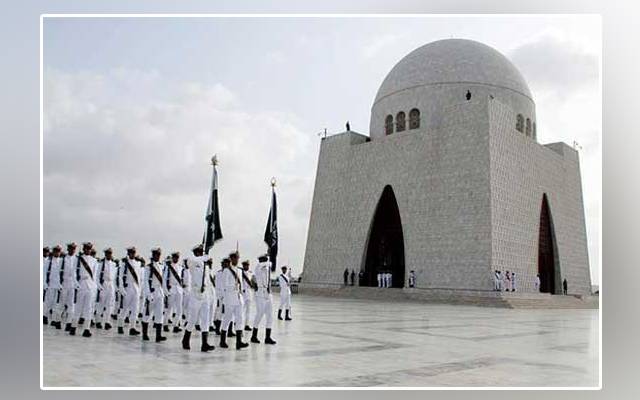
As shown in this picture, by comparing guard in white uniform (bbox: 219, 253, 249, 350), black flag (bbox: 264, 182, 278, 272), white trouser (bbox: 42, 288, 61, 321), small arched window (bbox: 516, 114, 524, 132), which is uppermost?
small arched window (bbox: 516, 114, 524, 132)

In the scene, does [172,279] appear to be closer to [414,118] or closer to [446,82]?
[414,118]

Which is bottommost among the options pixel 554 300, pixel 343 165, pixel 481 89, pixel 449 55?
pixel 554 300

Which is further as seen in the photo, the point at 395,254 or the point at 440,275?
the point at 395,254

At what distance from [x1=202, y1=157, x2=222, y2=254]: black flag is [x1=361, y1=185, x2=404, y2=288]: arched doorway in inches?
641

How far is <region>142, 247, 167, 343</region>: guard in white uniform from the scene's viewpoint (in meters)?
8.56

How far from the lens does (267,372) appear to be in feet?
19.9

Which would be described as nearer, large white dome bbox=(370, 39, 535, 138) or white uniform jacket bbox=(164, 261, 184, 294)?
white uniform jacket bbox=(164, 261, 184, 294)

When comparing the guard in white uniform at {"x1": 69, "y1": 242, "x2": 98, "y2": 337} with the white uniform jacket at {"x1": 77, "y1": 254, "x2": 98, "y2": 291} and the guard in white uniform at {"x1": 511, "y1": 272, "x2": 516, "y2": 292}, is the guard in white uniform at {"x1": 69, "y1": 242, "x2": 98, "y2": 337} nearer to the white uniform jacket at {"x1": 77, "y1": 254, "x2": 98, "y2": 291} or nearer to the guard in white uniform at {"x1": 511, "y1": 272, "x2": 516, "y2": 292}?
the white uniform jacket at {"x1": 77, "y1": 254, "x2": 98, "y2": 291}

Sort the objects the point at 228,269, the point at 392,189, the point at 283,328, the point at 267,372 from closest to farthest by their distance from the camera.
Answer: the point at 267,372
the point at 228,269
the point at 283,328
the point at 392,189

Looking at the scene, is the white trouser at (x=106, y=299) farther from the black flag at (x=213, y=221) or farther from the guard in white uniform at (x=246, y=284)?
the guard in white uniform at (x=246, y=284)

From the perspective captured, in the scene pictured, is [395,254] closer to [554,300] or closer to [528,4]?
[554,300]

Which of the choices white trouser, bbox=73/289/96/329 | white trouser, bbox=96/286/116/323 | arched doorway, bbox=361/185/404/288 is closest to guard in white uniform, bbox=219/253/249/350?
white trouser, bbox=73/289/96/329
